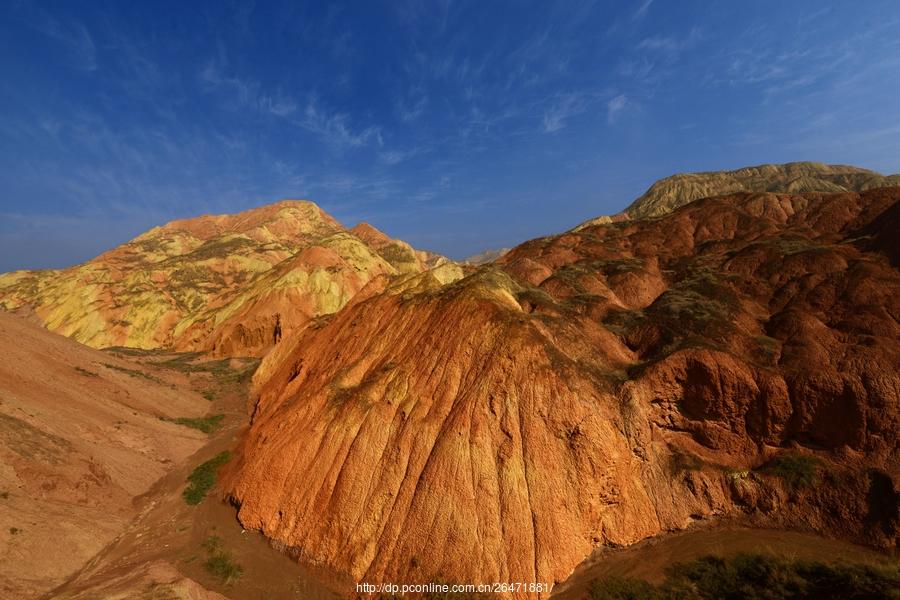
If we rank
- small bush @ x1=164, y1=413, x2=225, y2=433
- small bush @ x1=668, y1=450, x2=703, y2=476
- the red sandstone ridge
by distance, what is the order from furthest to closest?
1. small bush @ x1=164, y1=413, x2=225, y2=433
2. small bush @ x1=668, y1=450, x2=703, y2=476
3. the red sandstone ridge

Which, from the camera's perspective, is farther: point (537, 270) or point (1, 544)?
point (537, 270)

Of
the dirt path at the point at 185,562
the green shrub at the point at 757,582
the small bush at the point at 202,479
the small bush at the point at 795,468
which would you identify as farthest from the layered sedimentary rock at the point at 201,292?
the small bush at the point at 795,468

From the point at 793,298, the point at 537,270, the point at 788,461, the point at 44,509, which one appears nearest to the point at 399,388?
the point at 44,509

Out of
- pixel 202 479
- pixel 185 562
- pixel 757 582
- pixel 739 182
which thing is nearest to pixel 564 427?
pixel 757 582

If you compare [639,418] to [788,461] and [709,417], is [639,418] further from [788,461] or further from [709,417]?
[788,461]

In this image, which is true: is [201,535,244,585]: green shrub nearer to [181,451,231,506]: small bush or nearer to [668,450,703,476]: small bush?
[181,451,231,506]: small bush

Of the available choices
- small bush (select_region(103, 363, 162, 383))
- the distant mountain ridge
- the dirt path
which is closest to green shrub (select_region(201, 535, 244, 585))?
the dirt path

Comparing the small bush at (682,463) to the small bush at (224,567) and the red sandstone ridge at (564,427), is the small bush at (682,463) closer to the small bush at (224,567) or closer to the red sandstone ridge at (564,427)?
the red sandstone ridge at (564,427)
